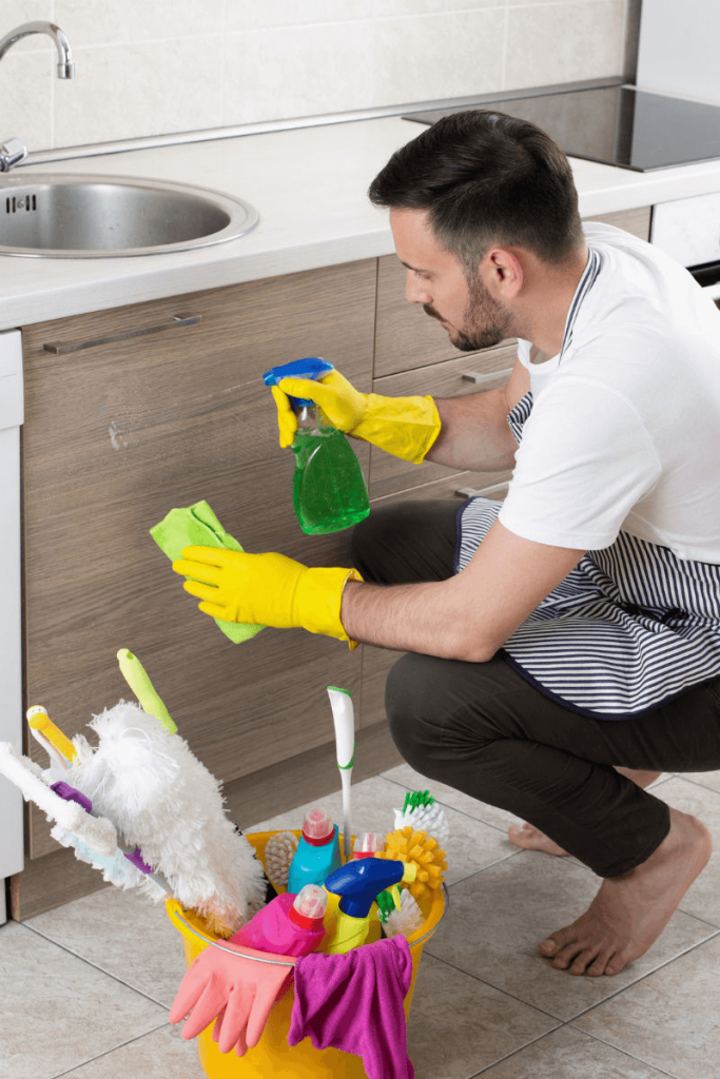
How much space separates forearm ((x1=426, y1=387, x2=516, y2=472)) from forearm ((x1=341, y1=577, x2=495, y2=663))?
382 millimetres

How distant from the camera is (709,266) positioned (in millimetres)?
2711

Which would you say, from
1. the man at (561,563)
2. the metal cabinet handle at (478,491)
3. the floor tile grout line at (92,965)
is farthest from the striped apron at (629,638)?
the floor tile grout line at (92,965)

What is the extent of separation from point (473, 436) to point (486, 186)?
1.69 ft

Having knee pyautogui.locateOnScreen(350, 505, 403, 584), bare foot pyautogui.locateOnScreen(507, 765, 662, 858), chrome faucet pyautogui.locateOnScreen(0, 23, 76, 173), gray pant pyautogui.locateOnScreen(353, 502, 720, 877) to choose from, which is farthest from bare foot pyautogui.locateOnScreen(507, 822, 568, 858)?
chrome faucet pyautogui.locateOnScreen(0, 23, 76, 173)

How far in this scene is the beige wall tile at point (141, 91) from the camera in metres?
2.43

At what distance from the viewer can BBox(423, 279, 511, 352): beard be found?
182 centimetres

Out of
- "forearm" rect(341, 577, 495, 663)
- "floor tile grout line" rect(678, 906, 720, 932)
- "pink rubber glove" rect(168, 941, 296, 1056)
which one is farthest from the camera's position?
"floor tile grout line" rect(678, 906, 720, 932)

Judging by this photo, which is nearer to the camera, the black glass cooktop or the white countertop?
the white countertop

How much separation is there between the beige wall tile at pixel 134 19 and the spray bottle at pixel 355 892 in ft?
4.47

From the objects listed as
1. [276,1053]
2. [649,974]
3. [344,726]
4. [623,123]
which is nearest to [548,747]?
[344,726]

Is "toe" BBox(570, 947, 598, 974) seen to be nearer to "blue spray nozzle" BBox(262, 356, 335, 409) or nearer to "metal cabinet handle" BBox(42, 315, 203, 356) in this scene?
"blue spray nozzle" BBox(262, 356, 335, 409)

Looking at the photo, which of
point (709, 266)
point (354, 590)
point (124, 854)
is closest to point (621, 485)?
point (354, 590)

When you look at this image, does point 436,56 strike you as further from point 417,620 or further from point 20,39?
point 417,620

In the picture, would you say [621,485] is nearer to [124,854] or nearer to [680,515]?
[680,515]
